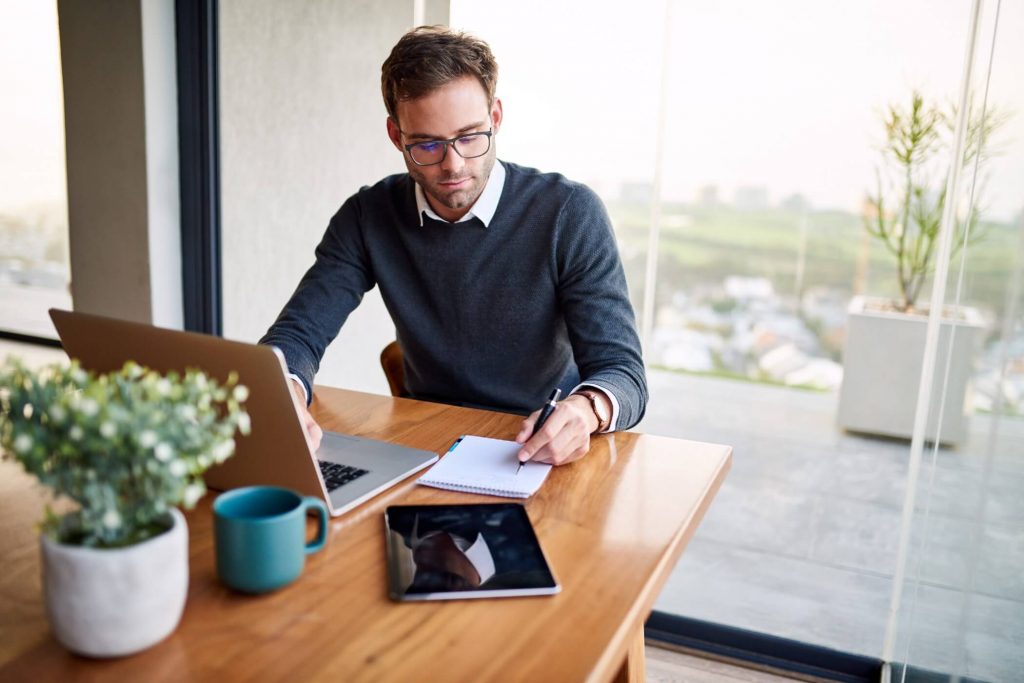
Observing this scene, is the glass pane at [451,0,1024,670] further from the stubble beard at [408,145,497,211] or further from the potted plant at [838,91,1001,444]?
the stubble beard at [408,145,497,211]

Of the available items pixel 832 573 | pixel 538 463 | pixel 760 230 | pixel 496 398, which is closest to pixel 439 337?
pixel 496 398

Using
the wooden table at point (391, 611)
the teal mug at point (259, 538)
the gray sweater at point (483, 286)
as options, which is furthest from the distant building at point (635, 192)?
the teal mug at point (259, 538)

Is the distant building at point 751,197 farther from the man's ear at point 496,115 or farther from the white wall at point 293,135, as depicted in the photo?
the man's ear at point 496,115

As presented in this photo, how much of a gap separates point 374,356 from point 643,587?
213cm

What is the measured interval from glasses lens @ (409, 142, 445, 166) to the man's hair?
9 cm

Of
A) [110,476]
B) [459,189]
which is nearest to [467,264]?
[459,189]

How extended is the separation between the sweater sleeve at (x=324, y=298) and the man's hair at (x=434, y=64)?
274mm

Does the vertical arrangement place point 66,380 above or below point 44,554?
above

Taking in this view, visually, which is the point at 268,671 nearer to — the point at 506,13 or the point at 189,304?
the point at 189,304

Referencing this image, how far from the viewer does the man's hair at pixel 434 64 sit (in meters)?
1.45

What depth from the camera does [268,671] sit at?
67 centimetres

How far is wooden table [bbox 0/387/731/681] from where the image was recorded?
68cm

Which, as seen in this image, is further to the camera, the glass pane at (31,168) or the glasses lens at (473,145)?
the glass pane at (31,168)

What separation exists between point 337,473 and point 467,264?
2.15ft
